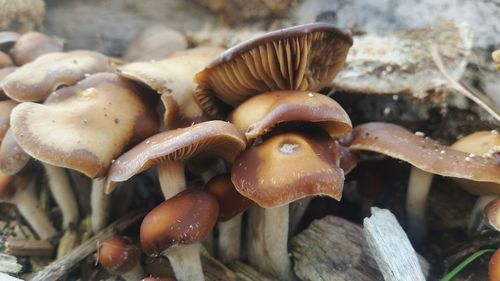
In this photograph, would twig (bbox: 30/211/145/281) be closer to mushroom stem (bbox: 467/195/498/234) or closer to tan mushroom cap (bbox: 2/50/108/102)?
tan mushroom cap (bbox: 2/50/108/102)

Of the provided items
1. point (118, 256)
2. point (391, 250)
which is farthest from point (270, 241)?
point (118, 256)

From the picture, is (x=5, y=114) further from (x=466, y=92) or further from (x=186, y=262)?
(x=466, y=92)

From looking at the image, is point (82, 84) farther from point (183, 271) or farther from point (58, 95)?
point (183, 271)

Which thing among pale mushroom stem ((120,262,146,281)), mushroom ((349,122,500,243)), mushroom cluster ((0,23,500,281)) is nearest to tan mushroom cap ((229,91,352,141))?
mushroom cluster ((0,23,500,281))

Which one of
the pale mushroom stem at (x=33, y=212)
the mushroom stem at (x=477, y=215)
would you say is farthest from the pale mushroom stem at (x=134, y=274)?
the mushroom stem at (x=477, y=215)

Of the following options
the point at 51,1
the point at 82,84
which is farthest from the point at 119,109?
the point at 51,1
